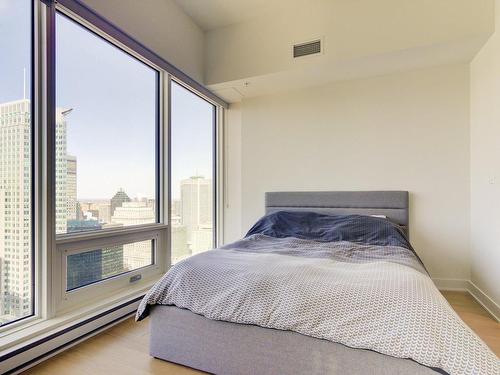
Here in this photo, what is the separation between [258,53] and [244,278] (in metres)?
2.55

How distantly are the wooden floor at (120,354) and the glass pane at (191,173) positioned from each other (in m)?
1.12

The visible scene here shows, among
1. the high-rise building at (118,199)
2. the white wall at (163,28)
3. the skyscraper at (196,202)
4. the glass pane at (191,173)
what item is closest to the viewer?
the white wall at (163,28)

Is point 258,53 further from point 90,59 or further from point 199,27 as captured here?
point 90,59

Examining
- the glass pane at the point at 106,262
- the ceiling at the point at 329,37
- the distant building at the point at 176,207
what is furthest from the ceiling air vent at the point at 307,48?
the glass pane at the point at 106,262

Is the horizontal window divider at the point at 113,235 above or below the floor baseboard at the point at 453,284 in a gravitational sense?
above

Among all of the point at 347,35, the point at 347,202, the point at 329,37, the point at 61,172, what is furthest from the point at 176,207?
the point at 347,35

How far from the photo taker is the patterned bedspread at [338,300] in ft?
3.53

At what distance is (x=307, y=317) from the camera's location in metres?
1.32

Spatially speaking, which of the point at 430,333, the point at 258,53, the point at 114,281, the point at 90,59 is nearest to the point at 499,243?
the point at 430,333

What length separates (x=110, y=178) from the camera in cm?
242

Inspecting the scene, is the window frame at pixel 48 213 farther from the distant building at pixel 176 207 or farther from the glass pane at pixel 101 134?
the distant building at pixel 176 207

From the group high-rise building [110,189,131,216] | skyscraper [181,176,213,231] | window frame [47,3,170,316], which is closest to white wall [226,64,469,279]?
skyscraper [181,176,213,231]

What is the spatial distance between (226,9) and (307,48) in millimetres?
977

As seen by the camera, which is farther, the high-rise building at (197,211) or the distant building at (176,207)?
the high-rise building at (197,211)
